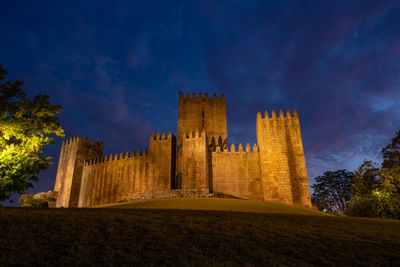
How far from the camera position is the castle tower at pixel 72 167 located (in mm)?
36406

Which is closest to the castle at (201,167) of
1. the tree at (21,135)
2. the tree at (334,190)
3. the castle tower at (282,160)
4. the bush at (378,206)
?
the castle tower at (282,160)

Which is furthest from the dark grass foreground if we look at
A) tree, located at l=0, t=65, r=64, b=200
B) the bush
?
the bush

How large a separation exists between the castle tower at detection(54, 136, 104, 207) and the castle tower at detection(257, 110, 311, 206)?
24.0 meters

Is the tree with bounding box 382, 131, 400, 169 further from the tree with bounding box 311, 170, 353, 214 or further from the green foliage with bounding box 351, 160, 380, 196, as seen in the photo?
the tree with bounding box 311, 170, 353, 214

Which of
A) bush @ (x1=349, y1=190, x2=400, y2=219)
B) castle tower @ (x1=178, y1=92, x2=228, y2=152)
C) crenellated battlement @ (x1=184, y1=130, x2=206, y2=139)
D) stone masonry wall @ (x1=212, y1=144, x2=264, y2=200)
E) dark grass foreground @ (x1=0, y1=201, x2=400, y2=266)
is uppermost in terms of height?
castle tower @ (x1=178, y1=92, x2=228, y2=152)

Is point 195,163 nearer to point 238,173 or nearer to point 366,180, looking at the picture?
point 238,173

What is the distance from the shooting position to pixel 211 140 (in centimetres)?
3603

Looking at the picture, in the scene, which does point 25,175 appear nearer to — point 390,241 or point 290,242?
point 290,242

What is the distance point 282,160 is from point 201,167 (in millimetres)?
7252

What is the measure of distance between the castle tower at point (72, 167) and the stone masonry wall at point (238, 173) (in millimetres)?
19816

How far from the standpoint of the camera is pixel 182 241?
794 cm

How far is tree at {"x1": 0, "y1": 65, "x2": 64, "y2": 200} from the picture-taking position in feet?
44.0

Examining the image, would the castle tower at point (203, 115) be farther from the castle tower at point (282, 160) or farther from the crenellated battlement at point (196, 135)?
the castle tower at point (282, 160)

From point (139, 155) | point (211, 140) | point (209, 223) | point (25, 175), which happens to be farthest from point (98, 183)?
point (209, 223)
